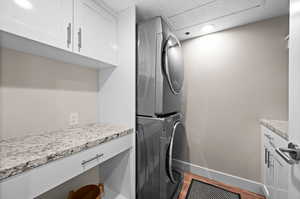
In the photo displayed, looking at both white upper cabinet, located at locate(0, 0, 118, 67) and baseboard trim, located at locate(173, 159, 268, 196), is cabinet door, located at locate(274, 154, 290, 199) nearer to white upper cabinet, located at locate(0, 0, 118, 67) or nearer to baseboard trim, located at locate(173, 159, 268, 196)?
baseboard trim, located at locate(173, 159, 268, 196)

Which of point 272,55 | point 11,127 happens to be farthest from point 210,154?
point 11,127

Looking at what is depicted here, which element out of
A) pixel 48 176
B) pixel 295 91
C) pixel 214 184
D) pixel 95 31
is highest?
pixel 95 31

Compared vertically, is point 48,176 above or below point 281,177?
above

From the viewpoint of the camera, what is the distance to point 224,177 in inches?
69.4

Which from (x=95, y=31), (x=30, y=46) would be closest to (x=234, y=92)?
(x=95, y=31)

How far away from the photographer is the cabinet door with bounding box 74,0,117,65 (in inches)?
41.0

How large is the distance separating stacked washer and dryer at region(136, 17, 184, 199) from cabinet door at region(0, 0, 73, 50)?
0.67 meters

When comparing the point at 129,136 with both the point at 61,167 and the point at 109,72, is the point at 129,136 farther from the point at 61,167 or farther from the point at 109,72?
the point at 109,72

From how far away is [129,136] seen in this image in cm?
128

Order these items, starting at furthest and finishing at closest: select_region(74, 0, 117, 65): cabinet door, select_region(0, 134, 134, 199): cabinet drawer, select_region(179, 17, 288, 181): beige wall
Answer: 1. select_region(179, 17, 288, 181): beige wall
2. select_region(74, 0, 117, 65): cabinet door
3. select_region(0, 134, 134, 199): cabinet drawer

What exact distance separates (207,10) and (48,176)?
203 centimetres

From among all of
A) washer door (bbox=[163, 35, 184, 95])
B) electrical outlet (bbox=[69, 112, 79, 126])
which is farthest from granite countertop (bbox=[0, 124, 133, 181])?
washer door (bbox=[163, 35, 184, 95])

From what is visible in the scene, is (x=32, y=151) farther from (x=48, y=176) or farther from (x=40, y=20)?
(x=40, y=20)

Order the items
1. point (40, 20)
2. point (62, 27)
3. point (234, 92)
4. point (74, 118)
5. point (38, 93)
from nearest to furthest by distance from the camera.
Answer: point (40, 20), point (62, 27), point (38, 93), point (74, 118), point (234, 92)
